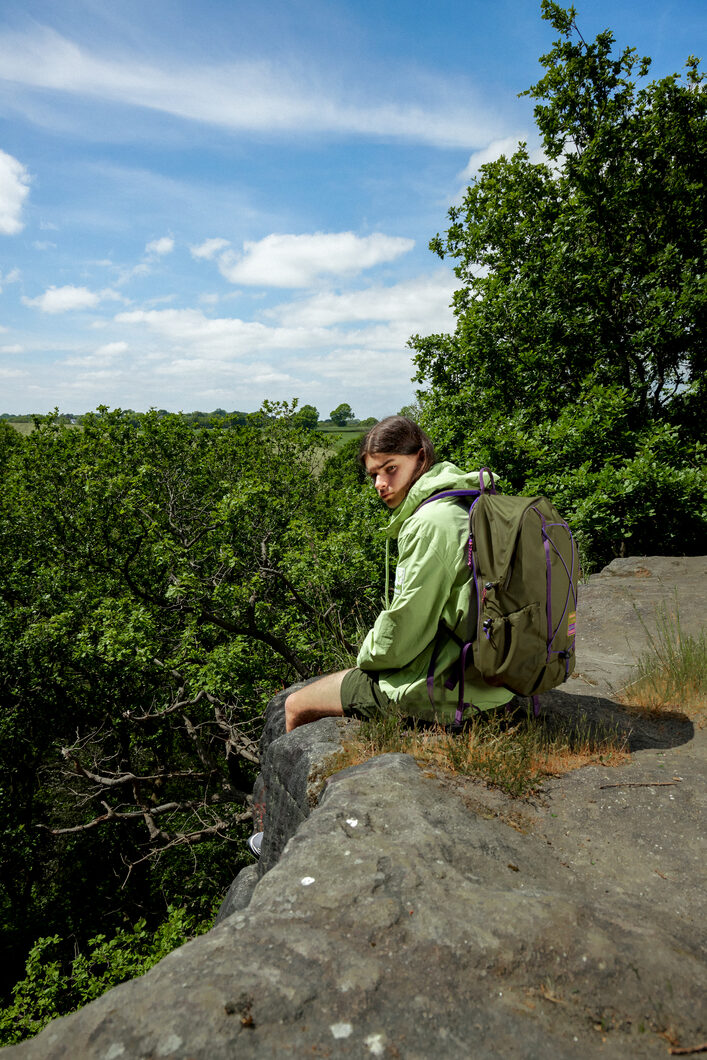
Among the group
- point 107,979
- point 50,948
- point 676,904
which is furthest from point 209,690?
point 50,948

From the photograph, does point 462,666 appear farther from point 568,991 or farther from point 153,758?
point 153,758

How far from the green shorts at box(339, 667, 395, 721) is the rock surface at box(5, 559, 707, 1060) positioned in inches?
15.6

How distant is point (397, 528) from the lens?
3322 mm

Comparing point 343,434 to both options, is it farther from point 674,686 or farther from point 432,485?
point 432,485

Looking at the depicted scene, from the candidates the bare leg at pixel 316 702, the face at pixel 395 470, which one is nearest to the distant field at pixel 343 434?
the bare leg at pixel 316 702

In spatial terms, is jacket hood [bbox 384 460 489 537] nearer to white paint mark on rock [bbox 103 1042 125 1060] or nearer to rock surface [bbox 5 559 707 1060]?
rock surface [bbox 5 559 707 1060]

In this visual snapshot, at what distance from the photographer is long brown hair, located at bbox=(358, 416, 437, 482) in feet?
10.8

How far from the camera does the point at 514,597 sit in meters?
2.85

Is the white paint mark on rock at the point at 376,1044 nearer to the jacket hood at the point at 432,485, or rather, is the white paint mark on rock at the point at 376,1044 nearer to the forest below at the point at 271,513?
the jacket hood at the point at 432,485

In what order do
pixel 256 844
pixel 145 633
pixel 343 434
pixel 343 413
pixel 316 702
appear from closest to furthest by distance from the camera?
pixel 316 702
pixel 256 844
pixel 145 633
pixel 343 434
pixel 343 413

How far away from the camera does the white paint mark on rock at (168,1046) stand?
136 centimetres

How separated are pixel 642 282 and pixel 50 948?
1797cm

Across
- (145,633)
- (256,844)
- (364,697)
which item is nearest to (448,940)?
(364,697)

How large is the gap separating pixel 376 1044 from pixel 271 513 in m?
12.7
